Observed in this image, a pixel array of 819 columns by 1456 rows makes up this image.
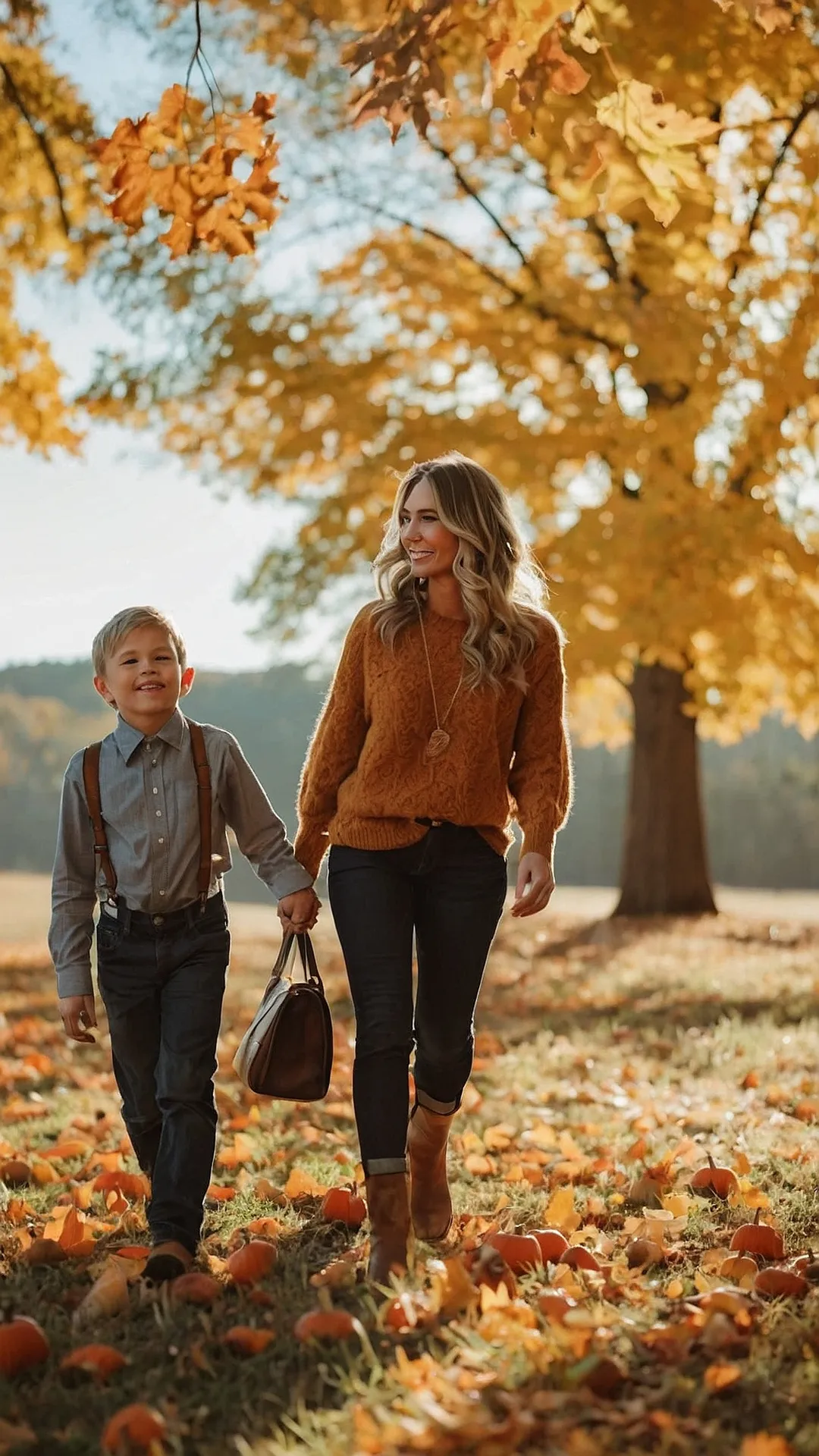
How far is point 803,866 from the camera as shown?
130 ft

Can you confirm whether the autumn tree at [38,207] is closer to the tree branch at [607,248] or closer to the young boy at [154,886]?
the tree branch at [607,248]

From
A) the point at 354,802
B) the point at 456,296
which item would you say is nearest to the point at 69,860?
the point at 354,802

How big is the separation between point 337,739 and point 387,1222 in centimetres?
114

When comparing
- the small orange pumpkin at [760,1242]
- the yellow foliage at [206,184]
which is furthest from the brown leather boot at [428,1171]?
the yellow foliage at [206,184]

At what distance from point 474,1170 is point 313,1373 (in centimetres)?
170

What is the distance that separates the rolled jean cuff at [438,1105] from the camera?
3.56m

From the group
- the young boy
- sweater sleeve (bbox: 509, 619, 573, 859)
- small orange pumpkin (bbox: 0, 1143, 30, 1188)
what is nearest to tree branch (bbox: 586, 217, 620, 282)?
sweater sleeve (bbox: 509, 619, 573, 859)

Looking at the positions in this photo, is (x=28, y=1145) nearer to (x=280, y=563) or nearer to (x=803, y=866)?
(x=280, y=563)

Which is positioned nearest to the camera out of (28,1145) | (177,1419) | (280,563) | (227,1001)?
(177,1419)

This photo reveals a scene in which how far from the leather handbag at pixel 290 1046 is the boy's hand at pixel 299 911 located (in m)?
0.09

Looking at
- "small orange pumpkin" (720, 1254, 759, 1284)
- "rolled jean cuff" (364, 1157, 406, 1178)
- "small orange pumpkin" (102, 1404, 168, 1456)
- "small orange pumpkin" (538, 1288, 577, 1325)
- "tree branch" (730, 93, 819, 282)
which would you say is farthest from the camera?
"tree branch" (730, 93, 819, 282)

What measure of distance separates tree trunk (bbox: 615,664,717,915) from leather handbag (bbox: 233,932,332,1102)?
33.2 feet

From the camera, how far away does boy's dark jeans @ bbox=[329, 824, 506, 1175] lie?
3225mm

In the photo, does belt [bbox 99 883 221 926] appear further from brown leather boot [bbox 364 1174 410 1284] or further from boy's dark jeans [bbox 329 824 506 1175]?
brown leather boot [bbox 364 1174 410 1284]
